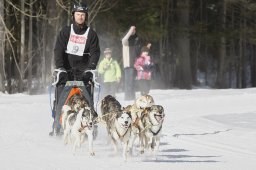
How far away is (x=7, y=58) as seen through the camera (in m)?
29.8

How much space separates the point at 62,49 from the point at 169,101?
898 cm

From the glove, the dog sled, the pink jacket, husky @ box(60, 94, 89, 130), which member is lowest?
husky @ box(60, 94, 89, 130)

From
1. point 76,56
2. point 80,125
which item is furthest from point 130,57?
point 80,125

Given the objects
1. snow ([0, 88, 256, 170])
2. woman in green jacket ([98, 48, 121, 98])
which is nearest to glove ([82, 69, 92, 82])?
snow ([0, 88, 256, 170])

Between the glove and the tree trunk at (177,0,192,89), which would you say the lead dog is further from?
the tree trunk at (177,0,192,89)

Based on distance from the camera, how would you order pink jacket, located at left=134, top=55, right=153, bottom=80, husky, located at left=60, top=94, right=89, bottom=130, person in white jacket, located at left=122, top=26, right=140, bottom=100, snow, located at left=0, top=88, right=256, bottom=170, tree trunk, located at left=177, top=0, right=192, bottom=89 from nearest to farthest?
snow, located at left=0, top=88, right=256, bottom=170 → husky, located at left=60, top=94, right=89, bottom=130 → person in white jacket, located at left=122, top=26, right=140, bottom=100 → pink jacket, located at left=134, top=55, right=153, bottom=80 → tree trunk, located at left=177, top=0, right=192, bottom=89

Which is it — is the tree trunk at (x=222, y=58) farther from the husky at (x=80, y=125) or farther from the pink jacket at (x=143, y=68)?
the husky at (x=80, y=125)

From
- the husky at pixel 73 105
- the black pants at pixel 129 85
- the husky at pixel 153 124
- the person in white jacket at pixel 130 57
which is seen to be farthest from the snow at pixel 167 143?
the person in white jacket at pixel 130 57

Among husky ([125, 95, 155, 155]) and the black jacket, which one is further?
the black jacket

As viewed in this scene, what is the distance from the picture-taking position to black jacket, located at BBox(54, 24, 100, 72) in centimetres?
1025

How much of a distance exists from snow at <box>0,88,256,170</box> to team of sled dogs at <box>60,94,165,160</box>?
209 mm

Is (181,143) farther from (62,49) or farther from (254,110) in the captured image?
(254,110)

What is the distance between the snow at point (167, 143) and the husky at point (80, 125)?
22 centimetres

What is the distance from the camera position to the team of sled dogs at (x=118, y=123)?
8.87m
